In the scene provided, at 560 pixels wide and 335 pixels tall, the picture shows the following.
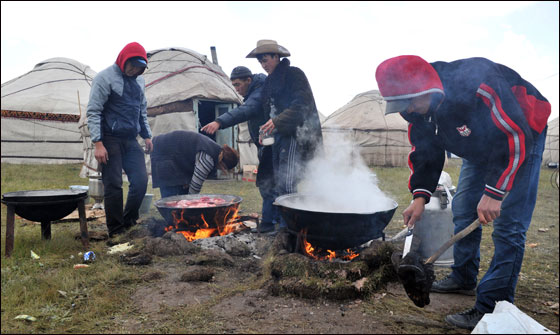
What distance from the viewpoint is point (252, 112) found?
3.98 metres

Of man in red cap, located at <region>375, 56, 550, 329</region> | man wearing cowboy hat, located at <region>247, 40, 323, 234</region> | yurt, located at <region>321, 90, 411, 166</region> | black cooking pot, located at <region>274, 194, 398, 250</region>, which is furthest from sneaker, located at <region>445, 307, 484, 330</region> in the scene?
yurt, located at <region>321, 90, 411, 166</region>

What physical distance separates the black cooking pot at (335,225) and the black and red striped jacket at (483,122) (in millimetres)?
461

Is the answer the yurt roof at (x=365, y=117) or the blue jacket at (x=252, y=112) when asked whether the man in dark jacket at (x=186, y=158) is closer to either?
the blue jacket at (x=252, y=112)

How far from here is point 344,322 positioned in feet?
6.39

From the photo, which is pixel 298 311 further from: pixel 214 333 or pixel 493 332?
pixel 493 332

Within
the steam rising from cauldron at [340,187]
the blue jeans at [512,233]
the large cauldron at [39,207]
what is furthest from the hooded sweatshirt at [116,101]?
the blue jeans at [512,233]

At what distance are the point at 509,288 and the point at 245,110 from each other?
2915 mm

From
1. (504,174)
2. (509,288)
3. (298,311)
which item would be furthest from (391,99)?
(298,311)

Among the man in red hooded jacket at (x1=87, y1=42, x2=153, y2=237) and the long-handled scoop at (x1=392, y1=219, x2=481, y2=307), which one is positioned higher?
the man in red hooded jacket at (x1=87, y1=42, x2=153, y2=237)

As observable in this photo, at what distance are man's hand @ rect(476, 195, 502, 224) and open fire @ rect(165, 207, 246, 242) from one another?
245 cm

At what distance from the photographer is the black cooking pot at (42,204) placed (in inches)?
119

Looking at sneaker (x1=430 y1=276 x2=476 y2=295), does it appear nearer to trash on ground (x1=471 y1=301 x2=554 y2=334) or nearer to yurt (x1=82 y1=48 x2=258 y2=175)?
trash on ground (x1=471 y1=301 x2=554 y2=334)

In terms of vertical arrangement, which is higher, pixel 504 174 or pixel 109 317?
pixel 504 174

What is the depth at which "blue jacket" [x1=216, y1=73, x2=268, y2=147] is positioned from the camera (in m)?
3.93
